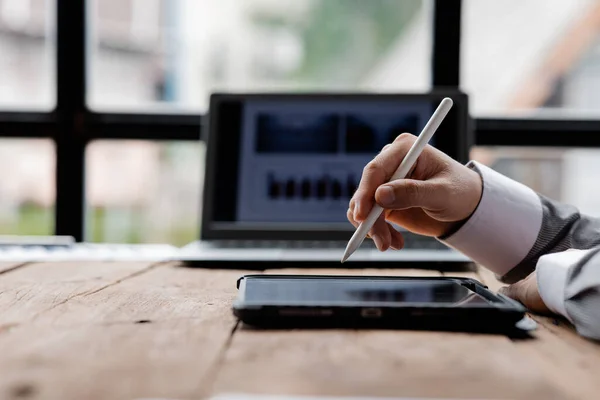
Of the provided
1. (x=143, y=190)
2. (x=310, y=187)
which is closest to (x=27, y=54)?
(x=143, y=190)

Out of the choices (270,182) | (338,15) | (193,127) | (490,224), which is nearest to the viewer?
(490,224)

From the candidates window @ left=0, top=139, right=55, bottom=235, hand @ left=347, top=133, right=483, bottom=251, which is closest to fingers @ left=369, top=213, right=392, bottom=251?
hand @ left=347, top=133, right=483, bottom=251

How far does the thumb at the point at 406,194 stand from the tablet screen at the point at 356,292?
0.31ft

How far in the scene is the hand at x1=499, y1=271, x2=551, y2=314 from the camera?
2.00 ft

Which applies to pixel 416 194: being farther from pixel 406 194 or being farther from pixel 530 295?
pixel 530 295

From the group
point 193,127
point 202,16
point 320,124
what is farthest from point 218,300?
point 202,16

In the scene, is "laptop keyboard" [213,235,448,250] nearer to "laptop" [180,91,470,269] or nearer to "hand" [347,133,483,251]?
"laptop" [180,91,470,269]

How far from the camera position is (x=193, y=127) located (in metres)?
1.61

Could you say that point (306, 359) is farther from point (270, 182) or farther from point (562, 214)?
point (270, 182)

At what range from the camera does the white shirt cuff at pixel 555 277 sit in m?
0.56

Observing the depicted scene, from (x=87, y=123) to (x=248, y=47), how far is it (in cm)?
62

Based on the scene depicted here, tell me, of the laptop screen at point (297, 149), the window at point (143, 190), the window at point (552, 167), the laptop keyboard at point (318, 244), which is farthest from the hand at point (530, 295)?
the window at point (143, 190)

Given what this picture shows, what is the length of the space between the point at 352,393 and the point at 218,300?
340 mm

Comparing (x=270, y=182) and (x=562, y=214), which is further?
(x=270, y=182)
